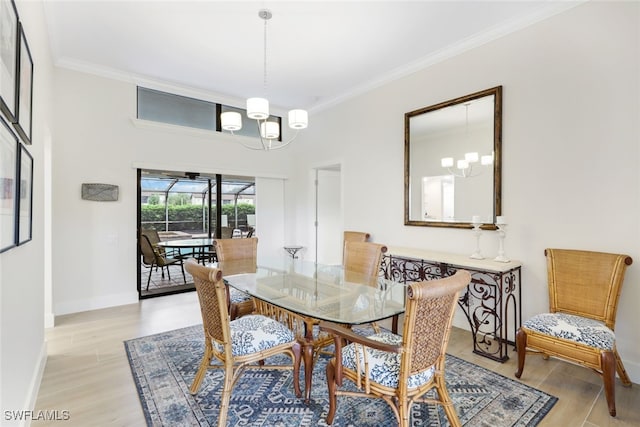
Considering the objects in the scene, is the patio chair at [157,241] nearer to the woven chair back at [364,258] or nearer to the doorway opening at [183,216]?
the doorway opening at [183,216]

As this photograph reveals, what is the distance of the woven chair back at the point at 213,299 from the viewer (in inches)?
69.4

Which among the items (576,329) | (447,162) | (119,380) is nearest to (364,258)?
(447,162)

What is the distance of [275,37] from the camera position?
3.34 metres

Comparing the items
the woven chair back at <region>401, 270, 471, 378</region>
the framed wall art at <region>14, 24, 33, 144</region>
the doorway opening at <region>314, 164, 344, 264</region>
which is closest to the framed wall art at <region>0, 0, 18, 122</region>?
the framed wall art at <region>14, 24, 33, 144</region>

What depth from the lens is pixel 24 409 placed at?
1788 millimetres

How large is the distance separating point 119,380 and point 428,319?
2331mm

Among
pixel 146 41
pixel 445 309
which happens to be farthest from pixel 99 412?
pixel 146 41

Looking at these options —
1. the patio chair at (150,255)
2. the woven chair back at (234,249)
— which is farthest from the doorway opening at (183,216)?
the woven chair back at (234,249)

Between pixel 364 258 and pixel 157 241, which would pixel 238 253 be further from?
pixel 157 241

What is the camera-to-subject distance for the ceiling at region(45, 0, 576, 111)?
286 cm

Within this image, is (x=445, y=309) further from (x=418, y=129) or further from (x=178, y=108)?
(x=178, y=108)

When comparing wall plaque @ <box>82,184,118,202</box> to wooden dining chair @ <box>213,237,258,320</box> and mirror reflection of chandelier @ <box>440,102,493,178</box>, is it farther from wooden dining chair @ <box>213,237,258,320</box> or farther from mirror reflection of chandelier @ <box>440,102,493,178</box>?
mirror reflection of chandelier @ <box>440,102,493,178</box>

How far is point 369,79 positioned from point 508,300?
3207 mm

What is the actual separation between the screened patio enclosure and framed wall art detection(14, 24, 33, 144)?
8.79ft
